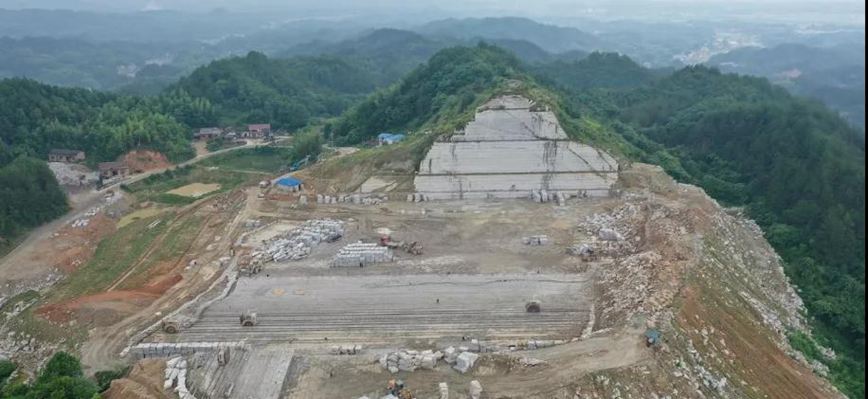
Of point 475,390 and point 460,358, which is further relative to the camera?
point 460,358

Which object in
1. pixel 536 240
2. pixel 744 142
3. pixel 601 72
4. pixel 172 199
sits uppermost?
pixel 536 240

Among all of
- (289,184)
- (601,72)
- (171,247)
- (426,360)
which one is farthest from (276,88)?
(426,360)

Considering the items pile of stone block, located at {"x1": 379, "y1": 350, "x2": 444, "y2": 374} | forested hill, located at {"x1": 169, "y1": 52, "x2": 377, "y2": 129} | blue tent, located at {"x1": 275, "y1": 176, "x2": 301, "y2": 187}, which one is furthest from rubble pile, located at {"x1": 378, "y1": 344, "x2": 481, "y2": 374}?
forested hill, located at {"x1": 169, "y1": 52, "x2": 377, "y2": 129}

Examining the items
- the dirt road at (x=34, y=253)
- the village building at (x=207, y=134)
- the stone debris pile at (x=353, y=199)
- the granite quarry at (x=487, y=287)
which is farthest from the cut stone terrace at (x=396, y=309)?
the village building at (x=207, y=134)

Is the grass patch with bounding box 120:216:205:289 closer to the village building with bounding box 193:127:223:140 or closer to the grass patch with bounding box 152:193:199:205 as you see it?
the grass patch with bounding box 152:193:199:205

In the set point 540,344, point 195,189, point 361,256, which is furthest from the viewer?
point 195,189

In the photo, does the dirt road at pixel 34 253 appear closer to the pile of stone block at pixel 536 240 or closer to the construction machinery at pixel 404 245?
the construction machinery at pixel 404 245

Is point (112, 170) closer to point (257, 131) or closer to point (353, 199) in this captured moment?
point (257, 131)

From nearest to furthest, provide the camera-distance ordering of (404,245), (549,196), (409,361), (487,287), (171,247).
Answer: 1. (409,361)
2. (487,287)
3. (404,245)
4. (171,247)
5. (549,196)
